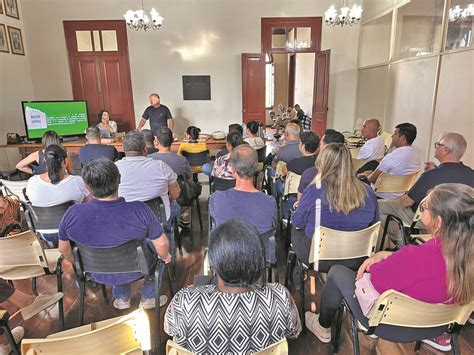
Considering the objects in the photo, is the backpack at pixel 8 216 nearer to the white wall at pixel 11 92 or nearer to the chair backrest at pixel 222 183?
the chair backrest at pixel 222 183

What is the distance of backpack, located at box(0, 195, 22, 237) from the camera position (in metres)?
2.83

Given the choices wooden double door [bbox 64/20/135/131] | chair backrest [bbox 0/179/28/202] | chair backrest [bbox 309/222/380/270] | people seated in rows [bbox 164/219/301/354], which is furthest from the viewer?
wooden double door [bbox 64/20/135/131]

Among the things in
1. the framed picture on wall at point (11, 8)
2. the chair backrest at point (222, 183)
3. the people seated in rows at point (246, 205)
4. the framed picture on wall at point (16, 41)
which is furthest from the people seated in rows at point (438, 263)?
the framed picture on wall at point (11, 8)

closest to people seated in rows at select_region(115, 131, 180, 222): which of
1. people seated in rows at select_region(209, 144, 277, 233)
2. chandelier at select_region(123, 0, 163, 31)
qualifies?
people seated in rows at select_region(209, 144, 277, 233)

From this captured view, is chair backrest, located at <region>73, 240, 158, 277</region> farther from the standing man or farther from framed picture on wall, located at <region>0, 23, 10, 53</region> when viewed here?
framed picture on wall, located at <region>0, 23, 10, 53</region>

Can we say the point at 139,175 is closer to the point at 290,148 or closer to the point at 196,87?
the point at 290,148

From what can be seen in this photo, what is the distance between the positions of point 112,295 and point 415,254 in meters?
2.22

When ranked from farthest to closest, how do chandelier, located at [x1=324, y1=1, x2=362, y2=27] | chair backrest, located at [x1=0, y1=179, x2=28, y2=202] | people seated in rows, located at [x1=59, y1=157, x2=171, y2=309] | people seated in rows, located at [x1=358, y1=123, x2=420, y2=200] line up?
chandelier, located at [x1=324, y1=1, x2=362, y2=27]
people seated in rows, located at [x1=358, y1=123, x2=420, y2=200]
chair backrest, located at [x1=0, y1=179, x2=28, y2=202]
people seated in rows, located at [x1=59, y1=157, x2=171, y2=309]

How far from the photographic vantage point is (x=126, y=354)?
1312mm

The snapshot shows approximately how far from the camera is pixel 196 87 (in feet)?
25.7

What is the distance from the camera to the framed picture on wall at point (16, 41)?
677 cm

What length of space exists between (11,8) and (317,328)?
8.21 m

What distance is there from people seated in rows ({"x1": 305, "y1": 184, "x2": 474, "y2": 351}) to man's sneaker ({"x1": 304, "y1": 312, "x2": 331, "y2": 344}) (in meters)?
0.56

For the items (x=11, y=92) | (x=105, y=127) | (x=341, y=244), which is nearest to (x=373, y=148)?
(x=341, y=244)
